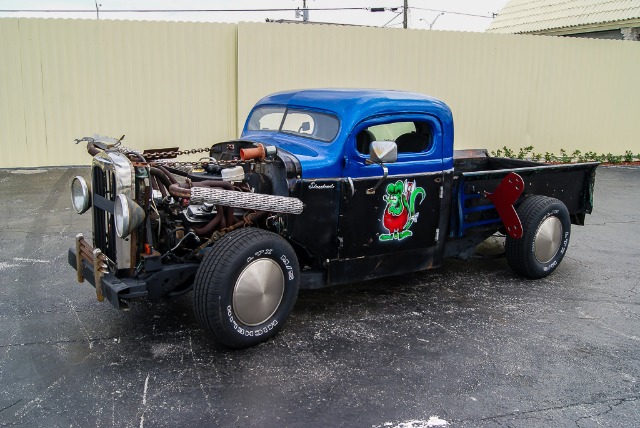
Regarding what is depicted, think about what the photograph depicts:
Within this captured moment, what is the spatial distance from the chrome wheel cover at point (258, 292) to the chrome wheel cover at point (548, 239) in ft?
9.39

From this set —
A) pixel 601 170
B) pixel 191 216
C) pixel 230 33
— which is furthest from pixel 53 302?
pixel 601 170

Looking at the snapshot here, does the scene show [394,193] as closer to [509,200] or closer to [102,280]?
[509,200]

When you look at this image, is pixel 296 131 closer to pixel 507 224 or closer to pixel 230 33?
pixel 507 224

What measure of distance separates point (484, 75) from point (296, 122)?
9635 millimetres

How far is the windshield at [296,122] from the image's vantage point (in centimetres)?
515

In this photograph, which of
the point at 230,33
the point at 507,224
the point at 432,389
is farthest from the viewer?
the point at 230,33

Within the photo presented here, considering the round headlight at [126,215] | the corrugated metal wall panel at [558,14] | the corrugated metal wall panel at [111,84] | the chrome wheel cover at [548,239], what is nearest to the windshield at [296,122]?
the round headlight at [126,215]

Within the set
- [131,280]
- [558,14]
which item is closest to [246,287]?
[131,280]

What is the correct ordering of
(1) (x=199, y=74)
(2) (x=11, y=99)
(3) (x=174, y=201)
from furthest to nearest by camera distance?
(1) (x=199, y=74) → (2) (x=11, y=99) → (3) (x=174, y=201)

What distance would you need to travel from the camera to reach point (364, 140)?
541cm

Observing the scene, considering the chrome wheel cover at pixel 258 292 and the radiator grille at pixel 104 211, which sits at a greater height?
the radiator grille at pixel 104 211

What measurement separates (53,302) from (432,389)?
3.31 m

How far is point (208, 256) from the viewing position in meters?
4.28

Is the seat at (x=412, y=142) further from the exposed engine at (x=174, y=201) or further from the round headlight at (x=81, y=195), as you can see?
the round headlight at (x=81, y=195)
